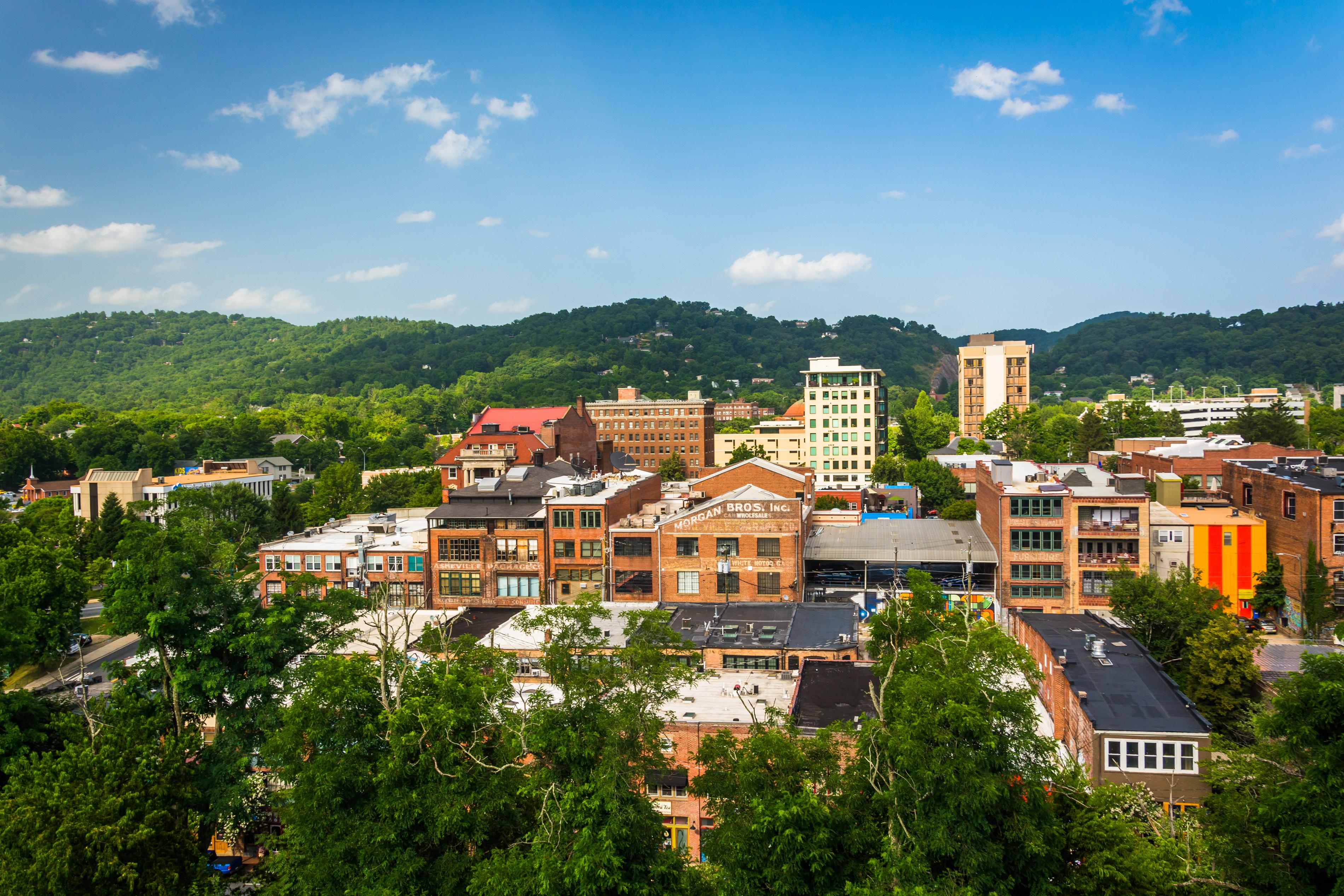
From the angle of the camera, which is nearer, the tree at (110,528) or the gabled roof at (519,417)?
the tree at (110,528)

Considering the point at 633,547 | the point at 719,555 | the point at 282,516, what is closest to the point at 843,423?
the point at 719,555

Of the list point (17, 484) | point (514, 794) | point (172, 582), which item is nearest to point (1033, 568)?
point (514, 794)

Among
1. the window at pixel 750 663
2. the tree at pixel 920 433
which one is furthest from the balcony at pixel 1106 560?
the tree at pixel 920 433

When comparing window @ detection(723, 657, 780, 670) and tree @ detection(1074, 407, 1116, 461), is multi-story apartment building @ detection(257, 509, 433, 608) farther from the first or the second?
tree @ detection(1074, 407, 1116, 461)

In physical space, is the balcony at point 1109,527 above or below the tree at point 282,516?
above

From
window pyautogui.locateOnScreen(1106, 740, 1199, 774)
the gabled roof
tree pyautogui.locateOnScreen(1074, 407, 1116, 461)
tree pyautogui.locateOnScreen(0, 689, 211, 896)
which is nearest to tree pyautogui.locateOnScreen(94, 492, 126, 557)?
the gabled roof

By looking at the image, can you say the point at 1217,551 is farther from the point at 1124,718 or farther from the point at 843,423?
the point at 843,423

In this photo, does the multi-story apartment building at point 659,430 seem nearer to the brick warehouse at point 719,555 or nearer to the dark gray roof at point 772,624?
the brick warehouse at point 719,555
